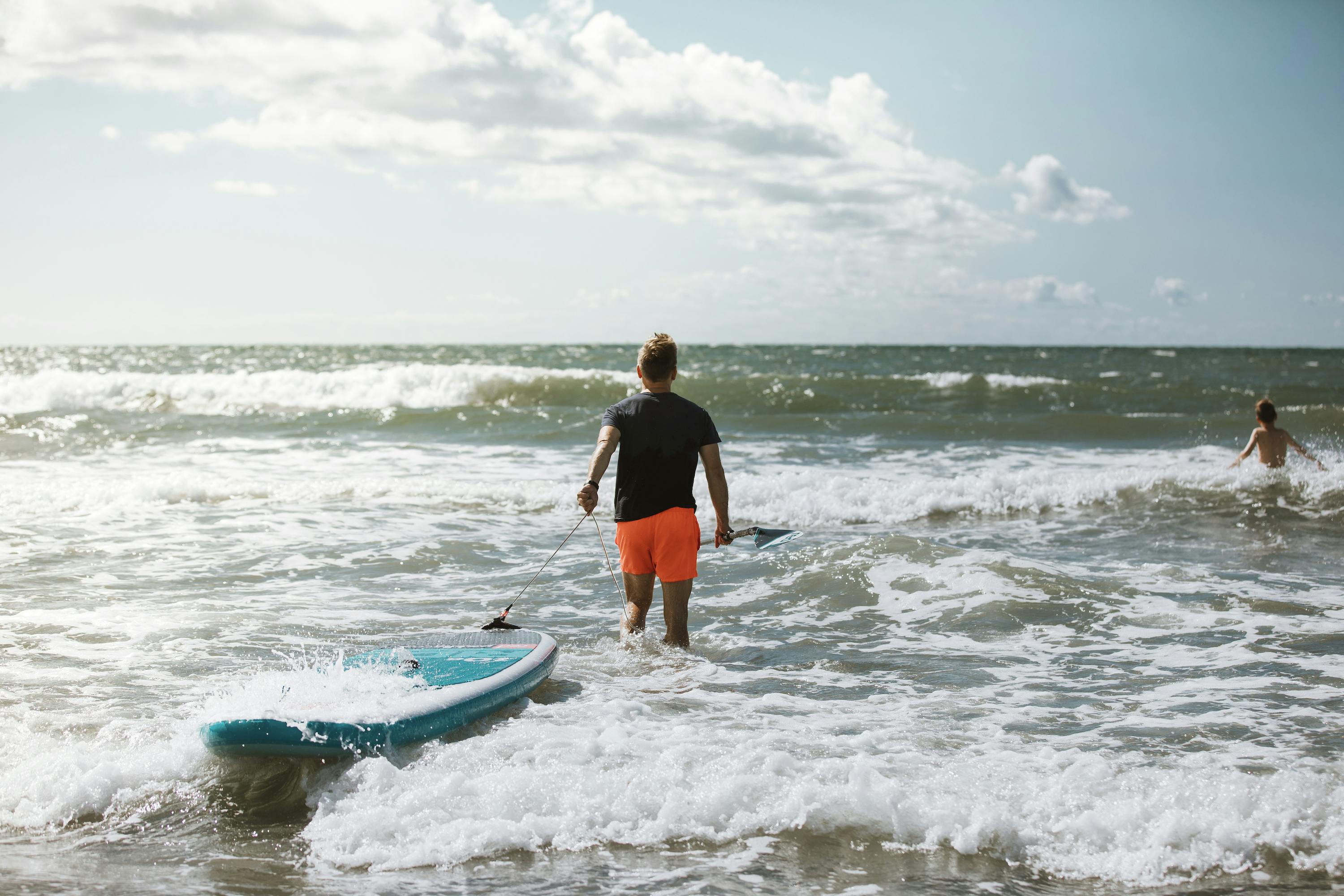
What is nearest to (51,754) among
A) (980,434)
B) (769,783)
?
(769,783)

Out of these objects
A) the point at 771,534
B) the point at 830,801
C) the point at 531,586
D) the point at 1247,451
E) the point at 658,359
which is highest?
the point at 658,359

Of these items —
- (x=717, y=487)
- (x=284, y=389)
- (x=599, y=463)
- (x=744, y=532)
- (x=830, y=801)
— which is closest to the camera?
(x=830, y=801)

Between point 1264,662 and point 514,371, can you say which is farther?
point 514,371

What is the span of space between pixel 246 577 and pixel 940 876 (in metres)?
6.21

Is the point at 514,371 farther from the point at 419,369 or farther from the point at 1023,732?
the point at 1023,732

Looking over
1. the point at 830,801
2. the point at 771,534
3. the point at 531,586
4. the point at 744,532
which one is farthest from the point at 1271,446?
the point at 830,801

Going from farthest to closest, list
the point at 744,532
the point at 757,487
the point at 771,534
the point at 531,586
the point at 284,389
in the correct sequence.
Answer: the point at 284,389 < the point at 757,487 < the point at 531,586 < the point at 771,534 < the point at 744,532

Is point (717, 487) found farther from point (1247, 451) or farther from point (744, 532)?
point (1247, 451)

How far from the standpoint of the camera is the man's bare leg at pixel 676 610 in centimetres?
546

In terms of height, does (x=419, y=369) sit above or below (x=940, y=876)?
above

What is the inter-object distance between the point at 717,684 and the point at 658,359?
1750 mm

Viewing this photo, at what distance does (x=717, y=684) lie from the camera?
5.23m

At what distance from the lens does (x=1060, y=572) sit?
7762mm

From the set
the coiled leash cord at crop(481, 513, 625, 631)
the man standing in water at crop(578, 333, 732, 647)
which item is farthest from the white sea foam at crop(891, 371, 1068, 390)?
the man standing in water at crop(578, 333, 732, 647)
